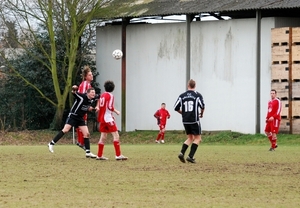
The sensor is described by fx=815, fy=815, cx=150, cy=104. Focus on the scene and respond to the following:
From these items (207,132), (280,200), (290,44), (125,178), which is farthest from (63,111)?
(280,200)

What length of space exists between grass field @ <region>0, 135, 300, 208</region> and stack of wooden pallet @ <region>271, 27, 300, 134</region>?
17.3 m

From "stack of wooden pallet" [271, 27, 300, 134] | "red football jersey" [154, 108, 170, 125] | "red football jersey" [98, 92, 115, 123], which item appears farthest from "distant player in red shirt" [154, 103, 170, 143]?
"red football jersey" [98, 92, 115, 123]

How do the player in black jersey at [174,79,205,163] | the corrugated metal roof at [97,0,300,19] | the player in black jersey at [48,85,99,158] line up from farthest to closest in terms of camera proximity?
the corrugated metal roof at [97,0,300,19], the player in black jersey at [48,85,99,158], the player in black jersey at [174,79,205,163]

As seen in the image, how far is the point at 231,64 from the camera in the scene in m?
40.6

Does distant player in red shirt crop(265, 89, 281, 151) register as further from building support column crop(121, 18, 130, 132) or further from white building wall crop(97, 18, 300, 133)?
building support column crop(121, 18, 130, 132)

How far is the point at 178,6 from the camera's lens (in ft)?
137

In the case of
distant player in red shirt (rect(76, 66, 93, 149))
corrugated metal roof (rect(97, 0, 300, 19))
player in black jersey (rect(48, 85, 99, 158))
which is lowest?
player in black jersey (rect(48, 85, 99, 158))

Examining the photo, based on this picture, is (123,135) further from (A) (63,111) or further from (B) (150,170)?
(B) (150,170)

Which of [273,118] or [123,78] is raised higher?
[123,78]

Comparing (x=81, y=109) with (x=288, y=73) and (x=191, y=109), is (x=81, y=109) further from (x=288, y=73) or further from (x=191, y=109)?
(x=288, y=73)

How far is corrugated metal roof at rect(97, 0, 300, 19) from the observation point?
37.4 metres

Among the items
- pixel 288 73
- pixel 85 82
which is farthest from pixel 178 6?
pixel 85 82

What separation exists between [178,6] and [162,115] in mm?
5709

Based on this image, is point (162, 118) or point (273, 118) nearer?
point (273, 118)
